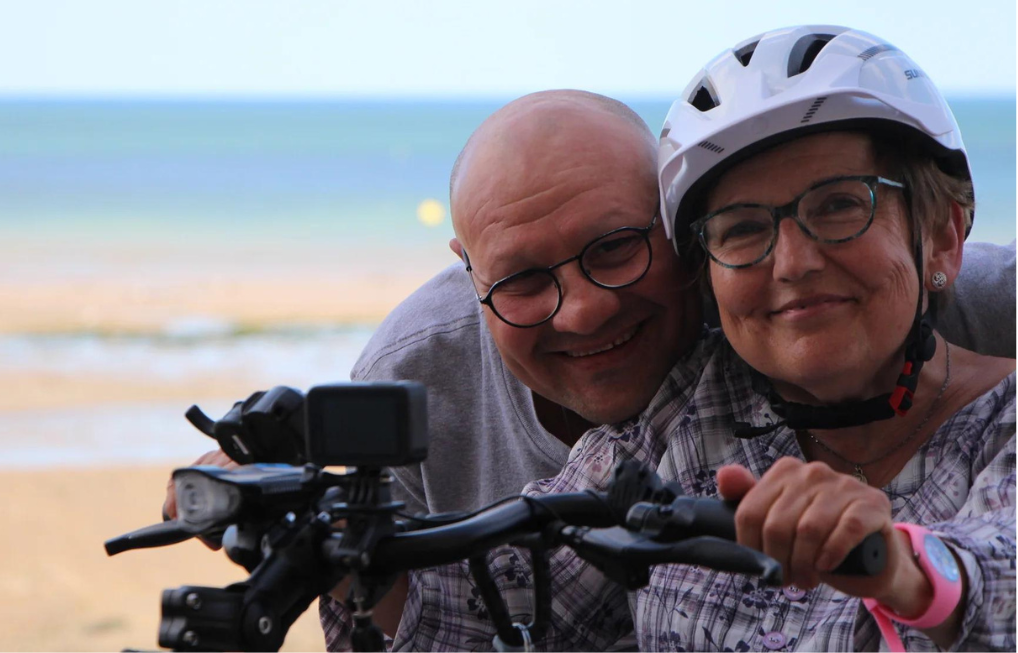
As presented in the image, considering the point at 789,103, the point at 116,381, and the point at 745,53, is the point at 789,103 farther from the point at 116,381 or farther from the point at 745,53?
the point at 116,381

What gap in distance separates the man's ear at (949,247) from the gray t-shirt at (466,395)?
85cm

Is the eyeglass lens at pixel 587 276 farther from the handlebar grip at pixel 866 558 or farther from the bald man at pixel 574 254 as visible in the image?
the handlebar grip at pixel 866 558

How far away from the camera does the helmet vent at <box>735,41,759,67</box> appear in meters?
3.49

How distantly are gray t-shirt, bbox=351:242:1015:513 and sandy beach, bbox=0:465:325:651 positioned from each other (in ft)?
10.6

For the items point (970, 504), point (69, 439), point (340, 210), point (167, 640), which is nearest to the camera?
point (167, 640)

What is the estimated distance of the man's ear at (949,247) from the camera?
10.7 feet

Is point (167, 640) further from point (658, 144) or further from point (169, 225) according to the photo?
point (169, 225)

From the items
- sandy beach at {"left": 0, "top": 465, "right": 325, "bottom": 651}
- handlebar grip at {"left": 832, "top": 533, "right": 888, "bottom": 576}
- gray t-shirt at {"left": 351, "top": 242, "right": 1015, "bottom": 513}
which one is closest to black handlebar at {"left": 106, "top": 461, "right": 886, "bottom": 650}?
handlebar grip at {"left": 832, "top": 533, "right": 888, "bottom": 576}

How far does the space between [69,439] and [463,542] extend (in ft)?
38.7

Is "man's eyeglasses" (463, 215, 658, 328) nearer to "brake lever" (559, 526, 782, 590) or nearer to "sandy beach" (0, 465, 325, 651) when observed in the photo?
"brake lever" (559, 526, 782, 590)

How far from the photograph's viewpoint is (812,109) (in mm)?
3127

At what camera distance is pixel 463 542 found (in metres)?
2.28

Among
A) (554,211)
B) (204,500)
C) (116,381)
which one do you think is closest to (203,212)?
(116,381)

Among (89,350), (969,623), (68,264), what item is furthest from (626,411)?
(68,264)
